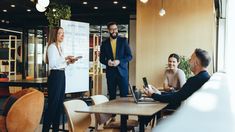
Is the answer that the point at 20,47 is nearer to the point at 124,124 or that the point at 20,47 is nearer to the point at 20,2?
the point at 20,2

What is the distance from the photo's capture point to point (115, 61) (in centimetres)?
518

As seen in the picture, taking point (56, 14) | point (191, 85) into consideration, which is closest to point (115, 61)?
point (191, 85)

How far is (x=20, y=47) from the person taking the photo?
15312mm

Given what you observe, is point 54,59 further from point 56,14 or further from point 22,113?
point 56,14

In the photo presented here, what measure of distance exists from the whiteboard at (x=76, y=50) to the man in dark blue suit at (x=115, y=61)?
2.18 meters

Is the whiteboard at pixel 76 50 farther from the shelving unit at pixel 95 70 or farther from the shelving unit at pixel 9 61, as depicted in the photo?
the shelving unit at pixel 9 61

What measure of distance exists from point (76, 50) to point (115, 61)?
3.04 metres

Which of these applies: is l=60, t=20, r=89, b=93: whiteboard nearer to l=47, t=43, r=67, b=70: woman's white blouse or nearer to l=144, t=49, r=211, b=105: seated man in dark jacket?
l=47, t=43, r=67, b=70: woman's white blouse

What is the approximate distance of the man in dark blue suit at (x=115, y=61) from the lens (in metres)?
5.25

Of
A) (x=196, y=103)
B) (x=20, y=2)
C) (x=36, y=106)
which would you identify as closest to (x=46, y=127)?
(x=36, y=106)

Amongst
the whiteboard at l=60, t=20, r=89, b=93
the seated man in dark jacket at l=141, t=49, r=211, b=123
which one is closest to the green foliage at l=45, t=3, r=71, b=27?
the whiteboard at l=60, t=20, r=89, b=93

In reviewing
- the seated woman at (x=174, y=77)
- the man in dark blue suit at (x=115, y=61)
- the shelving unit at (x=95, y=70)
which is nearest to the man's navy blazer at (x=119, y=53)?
the man in dark blue suit at (x=115, y=61)

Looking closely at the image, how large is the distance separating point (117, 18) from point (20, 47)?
4803 millimetres

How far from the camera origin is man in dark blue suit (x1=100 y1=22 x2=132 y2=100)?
5.25m
